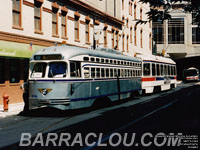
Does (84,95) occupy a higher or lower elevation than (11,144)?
higher

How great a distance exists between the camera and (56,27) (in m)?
23.3

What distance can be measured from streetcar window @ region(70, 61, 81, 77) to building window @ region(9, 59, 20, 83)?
7649mm

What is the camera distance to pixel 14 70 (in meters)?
19.5

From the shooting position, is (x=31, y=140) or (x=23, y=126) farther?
(x=23, y=126)

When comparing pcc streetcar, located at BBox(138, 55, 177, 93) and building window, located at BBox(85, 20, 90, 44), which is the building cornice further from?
pcc streetcar, located at BBox(138, 55, 177, 93)

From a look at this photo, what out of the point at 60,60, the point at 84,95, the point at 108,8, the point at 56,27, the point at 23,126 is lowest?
the point at 23,126

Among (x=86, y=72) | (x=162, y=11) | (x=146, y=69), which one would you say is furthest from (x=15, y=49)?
(x=162, y=11)

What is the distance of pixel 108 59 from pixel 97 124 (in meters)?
6.35

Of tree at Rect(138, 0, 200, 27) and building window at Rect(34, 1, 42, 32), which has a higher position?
building window at Rect(34, 1, 42, 32)

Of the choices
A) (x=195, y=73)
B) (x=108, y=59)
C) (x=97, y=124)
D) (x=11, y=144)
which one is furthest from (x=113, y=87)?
(x=195, y=73)

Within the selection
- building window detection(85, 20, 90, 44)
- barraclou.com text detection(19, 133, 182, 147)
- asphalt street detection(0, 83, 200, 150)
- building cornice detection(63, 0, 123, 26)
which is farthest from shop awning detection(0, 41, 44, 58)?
barraclou.com text detection(19, 133, 182, 147)

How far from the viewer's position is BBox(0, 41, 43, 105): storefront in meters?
17.8

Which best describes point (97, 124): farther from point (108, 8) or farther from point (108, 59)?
point (108, 8)

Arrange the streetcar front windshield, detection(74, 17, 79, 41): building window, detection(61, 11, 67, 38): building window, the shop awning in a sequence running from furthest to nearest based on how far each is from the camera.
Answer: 1. the streetcar front windshield
2. detection(74, 17, 79, 41): building window
3. detection(61, 11, 67, 38): building window
4. the shop awning
